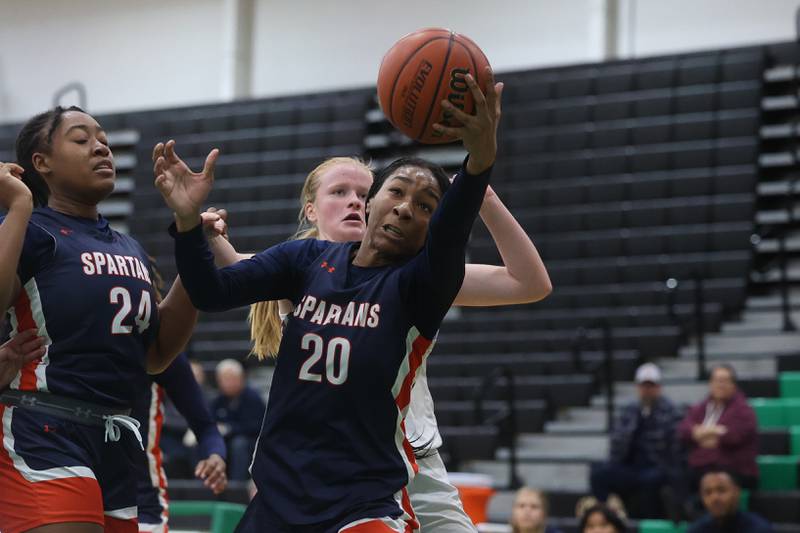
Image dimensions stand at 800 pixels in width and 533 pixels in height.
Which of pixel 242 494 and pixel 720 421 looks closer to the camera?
pixel 720 421

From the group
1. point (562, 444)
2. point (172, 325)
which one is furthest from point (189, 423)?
point (562, 444)

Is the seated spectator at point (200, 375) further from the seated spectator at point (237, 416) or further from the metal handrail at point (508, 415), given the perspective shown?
the metal handrail at point (508, 415)

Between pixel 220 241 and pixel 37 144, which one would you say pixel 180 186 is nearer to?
pixel 220 241

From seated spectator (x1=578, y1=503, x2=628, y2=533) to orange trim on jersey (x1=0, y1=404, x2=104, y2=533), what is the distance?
4860 millimetres

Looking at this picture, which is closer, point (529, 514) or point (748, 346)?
point (529, 514)

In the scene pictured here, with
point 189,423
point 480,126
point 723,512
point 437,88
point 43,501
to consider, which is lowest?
point 723,512

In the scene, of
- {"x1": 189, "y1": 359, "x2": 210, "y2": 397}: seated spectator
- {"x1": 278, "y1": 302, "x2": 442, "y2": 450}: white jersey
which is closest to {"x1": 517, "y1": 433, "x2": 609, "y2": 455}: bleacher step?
{"x1": 189, "y1": 359, "x2": 210, "y2": 397}: seated spectator

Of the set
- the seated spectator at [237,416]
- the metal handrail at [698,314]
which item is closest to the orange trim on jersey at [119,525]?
the seated spectator at [237,416]

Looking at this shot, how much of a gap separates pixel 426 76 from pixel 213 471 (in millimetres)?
1644

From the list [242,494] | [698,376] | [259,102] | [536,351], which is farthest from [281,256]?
[259,102]

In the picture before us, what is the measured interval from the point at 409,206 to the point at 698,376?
8.07m

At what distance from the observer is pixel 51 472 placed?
3170mm

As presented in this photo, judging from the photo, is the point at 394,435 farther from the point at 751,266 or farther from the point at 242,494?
the point at 751,266

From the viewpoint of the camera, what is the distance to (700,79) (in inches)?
523
